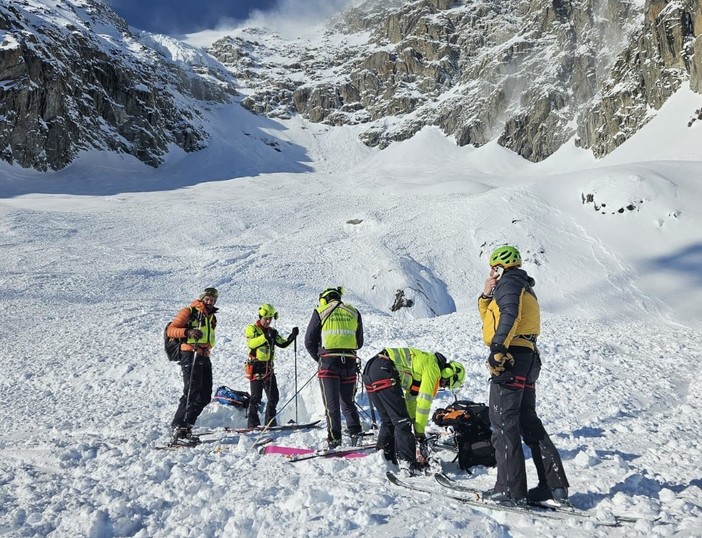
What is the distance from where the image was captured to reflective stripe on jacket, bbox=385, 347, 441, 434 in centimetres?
516

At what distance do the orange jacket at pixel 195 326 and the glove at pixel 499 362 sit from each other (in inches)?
165

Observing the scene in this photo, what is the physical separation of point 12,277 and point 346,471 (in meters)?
24.0

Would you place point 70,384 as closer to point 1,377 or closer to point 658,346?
point 1,377

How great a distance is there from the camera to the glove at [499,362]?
4.08 m

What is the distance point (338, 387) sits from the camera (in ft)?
20.1

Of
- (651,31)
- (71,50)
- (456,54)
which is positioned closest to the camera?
(651,31)

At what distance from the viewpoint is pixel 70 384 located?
10.1 metres

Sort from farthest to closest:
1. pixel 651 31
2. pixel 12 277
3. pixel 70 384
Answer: pixel 651 31 < pixel 12 277 < pixel 70 384

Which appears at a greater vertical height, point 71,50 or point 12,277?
point 71,50

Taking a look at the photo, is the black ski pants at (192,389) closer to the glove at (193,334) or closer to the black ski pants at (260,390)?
the glove at (193,334)

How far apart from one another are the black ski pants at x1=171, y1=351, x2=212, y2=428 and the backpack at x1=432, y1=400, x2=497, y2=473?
3.29 m

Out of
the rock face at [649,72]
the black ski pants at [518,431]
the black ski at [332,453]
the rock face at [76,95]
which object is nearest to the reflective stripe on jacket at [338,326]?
the black ski at [332,453]

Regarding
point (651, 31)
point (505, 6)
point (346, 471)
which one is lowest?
point (346, 471)

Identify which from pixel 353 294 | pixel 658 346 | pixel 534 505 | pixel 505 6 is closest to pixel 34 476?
pixel 534 505
